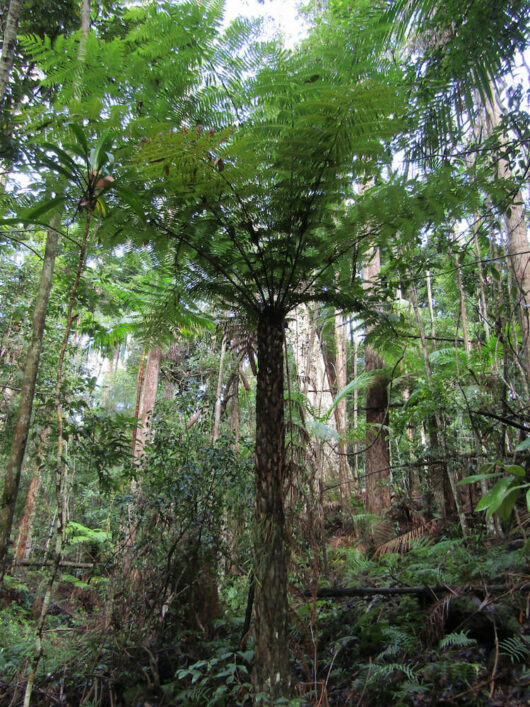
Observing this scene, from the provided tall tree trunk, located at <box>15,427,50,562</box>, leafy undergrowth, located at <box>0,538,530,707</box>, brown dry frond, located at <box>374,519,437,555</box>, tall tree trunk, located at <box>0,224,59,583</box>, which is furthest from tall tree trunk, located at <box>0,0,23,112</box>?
tall tree trunk, located at <box>15,427,50,562</box>

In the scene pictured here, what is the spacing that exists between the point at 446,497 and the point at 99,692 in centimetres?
350

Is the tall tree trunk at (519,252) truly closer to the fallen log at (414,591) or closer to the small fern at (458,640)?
the fallen log at (414,591)

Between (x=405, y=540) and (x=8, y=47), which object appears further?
(x=405, y=540)

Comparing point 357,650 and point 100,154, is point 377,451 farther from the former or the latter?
point 100,154

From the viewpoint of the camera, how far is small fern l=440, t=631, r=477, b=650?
2.11 meters

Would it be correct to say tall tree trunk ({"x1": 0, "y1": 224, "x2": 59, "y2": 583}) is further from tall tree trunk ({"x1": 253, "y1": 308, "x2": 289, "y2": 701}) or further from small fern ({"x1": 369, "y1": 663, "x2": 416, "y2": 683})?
small fern ({"x1": 369, "y1": 663, "x2": 416, "y2": 683})

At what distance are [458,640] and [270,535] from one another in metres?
1.14

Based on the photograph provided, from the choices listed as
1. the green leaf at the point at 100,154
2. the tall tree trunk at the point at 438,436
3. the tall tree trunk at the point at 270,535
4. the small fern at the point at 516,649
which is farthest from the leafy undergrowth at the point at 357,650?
the green leaf at the point at 100,154

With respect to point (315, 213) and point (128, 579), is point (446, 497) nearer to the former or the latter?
point (128, 579)

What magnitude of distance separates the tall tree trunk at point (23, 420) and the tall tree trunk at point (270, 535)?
64.0 inches

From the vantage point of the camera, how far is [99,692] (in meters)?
2.80

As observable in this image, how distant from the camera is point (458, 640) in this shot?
212 centimetres

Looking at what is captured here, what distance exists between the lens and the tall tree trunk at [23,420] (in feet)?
8.88

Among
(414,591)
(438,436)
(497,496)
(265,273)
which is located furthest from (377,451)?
(497,496)
